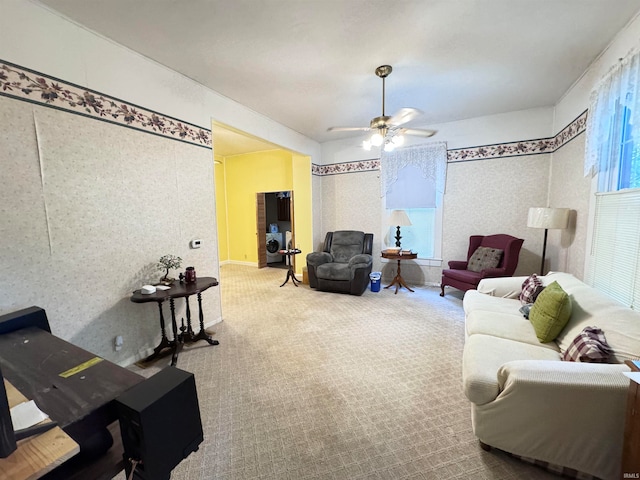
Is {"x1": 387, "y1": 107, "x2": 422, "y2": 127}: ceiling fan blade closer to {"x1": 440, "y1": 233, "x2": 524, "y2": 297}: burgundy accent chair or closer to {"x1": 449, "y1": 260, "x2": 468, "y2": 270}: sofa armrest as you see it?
{"x1": 440, "y1": 233, "x2": 524, "y2": 297}: burgundy accent chair

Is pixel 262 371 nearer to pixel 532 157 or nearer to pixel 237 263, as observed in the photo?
pixel 532 157

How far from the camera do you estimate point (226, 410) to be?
188 cm

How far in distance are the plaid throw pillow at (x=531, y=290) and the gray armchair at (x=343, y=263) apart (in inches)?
82.2

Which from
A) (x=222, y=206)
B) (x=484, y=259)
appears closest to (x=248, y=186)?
(x=222, y=206)

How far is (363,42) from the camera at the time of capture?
2.28 meters

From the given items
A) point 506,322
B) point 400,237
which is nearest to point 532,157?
point 400,237

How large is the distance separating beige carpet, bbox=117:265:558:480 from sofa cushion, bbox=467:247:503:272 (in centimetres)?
83

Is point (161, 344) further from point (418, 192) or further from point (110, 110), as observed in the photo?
point (418, 192)

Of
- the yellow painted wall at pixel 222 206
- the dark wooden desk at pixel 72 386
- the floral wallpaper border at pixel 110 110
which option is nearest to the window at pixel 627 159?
the floral wallpaper border at pixel 110 110

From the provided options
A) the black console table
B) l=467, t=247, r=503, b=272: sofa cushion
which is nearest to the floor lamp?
l=467, t=247, r=503, b=272: sofa cushion

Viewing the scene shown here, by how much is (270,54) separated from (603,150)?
3076mm

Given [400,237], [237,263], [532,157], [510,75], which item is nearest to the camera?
[510,75]

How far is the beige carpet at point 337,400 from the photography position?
1465mm

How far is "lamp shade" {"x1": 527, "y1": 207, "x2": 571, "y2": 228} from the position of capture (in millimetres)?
3049
